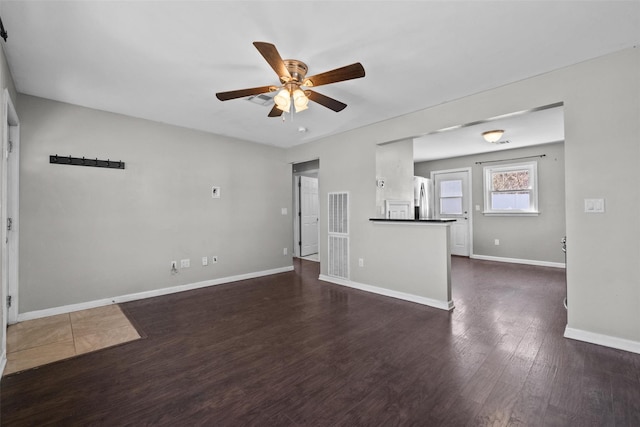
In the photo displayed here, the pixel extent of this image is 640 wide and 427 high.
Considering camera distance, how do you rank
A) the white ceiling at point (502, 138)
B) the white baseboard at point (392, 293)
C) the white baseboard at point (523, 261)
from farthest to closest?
the white baseboard at point (523, 261) < the white ceiling at point (502, 138) < the white baseboard at point (392, 293)

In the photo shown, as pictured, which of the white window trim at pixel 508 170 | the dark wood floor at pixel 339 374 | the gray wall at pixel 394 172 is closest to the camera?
the dark wood floor at pixel 339 374

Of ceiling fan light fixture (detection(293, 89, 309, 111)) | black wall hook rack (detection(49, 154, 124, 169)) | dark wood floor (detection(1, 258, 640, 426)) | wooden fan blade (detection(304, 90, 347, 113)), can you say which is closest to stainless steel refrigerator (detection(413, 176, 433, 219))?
dark wood floor (detection(1, 258, 640, 426))

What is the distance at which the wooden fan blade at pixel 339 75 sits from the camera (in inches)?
78.0

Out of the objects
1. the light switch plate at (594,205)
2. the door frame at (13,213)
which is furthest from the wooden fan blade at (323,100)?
the door frame at (13,213)

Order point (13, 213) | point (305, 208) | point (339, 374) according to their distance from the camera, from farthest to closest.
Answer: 1. point (305, 208)
2. point (13, 213)
3. point (339, 374)

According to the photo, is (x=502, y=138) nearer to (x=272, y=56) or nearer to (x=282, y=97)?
(x=282, y=97)

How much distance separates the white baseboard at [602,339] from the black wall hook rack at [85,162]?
5.32 metres

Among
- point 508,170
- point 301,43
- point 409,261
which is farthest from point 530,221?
point 301,43

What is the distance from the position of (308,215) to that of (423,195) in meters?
2.91

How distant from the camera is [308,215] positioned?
7.35 m

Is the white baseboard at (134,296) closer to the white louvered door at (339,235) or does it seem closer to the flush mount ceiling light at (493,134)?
the white louvered door at (339,235)

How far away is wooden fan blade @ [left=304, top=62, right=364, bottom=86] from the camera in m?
1.98

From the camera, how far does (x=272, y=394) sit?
1.81 m

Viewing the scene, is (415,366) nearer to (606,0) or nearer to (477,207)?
(606,0)
